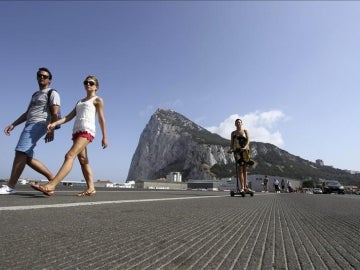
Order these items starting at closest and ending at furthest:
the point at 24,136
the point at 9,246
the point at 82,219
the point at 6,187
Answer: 1. the point at 9,246
2. the point at 82,219
3. the point at 6,187
4. the point at 24,136

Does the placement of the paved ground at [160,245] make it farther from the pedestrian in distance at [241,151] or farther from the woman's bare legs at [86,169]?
the pedestrian in distance at [241,151]

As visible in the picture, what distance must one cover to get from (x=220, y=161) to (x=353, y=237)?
18938 cm

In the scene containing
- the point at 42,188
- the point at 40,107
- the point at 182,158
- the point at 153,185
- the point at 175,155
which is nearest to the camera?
the point at 42,188

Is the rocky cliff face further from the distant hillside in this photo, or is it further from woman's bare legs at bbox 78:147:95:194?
woman's bare legs at bbox 78:147:95:194

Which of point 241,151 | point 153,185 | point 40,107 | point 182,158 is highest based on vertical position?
point 182,158

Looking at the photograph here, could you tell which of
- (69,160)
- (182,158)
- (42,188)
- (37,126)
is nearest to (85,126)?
(69,160)

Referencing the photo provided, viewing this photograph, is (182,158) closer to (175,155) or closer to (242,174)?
(175,155)

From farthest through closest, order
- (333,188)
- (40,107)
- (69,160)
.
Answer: (333,188), (40,107), (69,160)

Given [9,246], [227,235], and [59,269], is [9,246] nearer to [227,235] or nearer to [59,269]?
[59,269]

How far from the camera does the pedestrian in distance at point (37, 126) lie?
5258mm

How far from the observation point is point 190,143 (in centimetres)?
18488

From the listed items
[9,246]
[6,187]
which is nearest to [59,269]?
[9,246]

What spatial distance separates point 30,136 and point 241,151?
18.3 feet

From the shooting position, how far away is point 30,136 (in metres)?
5.39
